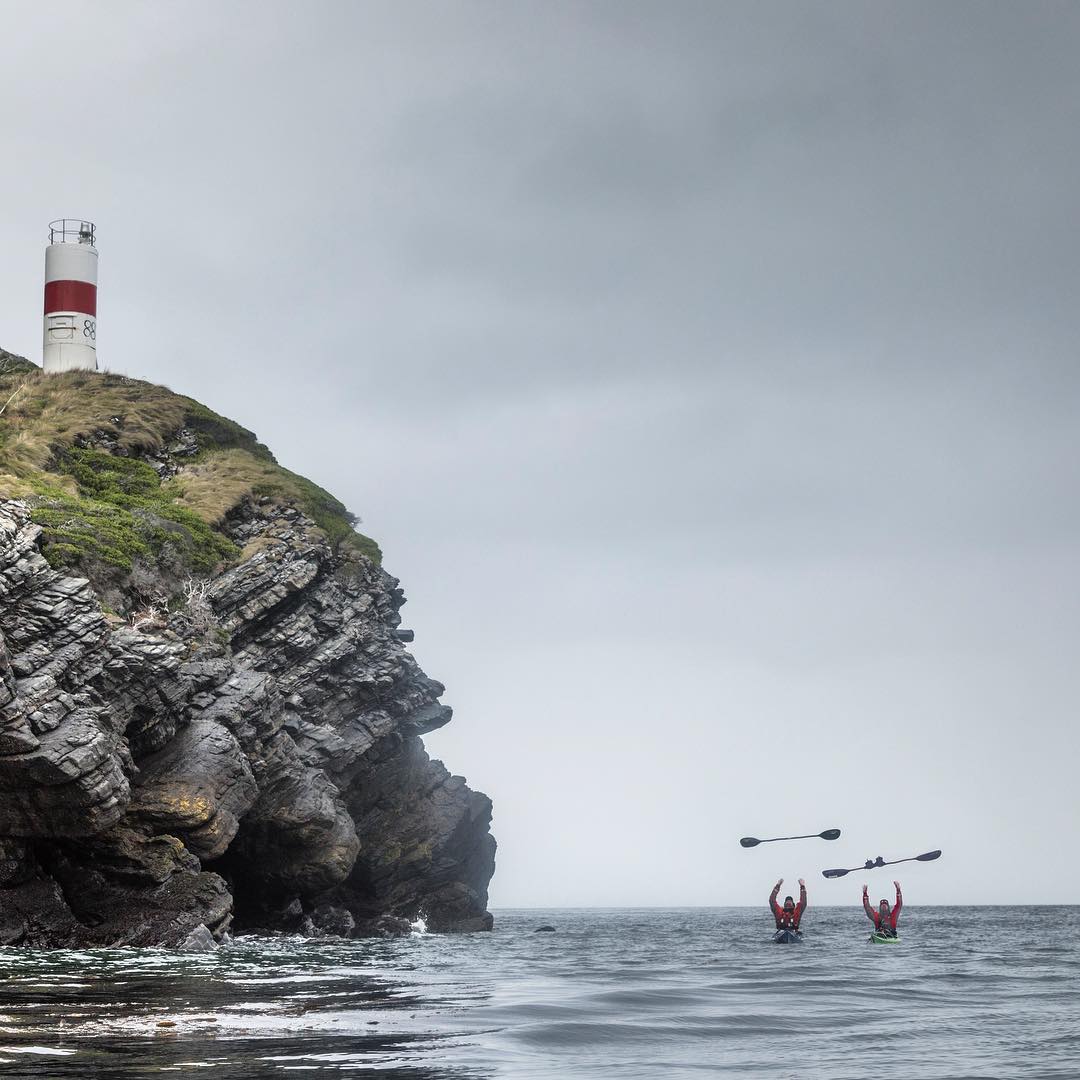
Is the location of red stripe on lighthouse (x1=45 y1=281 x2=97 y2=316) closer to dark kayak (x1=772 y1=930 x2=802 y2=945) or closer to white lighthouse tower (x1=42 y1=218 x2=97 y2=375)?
white lighthouse tower (x1=42 y1=218 x2=97 y2=375)

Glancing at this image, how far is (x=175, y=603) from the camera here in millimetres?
49938

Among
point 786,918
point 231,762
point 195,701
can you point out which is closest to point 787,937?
point 786,918

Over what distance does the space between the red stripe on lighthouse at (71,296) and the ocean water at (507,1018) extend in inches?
1845

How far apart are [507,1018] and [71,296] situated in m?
62.2

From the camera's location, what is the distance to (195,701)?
148 ft

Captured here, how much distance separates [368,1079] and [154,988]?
11.7m

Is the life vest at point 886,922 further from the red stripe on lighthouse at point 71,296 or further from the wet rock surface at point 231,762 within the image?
the red stripe on lighthouse at point 71,296

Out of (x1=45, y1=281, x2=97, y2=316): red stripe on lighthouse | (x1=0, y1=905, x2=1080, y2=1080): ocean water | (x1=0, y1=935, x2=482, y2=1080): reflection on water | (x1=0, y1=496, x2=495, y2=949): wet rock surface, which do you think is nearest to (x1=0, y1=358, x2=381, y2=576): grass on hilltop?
(x1=0, y1=496, x2=495, y2=949): wet rock surface

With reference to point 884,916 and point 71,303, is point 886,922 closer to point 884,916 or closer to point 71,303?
point 884,916

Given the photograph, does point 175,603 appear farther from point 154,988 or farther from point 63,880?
point 154,988

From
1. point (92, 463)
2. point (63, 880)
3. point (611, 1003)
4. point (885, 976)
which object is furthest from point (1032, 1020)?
point (92, 463)

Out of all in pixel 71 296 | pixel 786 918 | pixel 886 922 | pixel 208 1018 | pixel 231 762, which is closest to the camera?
pixel 208 1018

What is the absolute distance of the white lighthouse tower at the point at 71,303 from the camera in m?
73.4

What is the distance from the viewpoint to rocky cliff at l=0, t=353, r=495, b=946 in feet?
127
